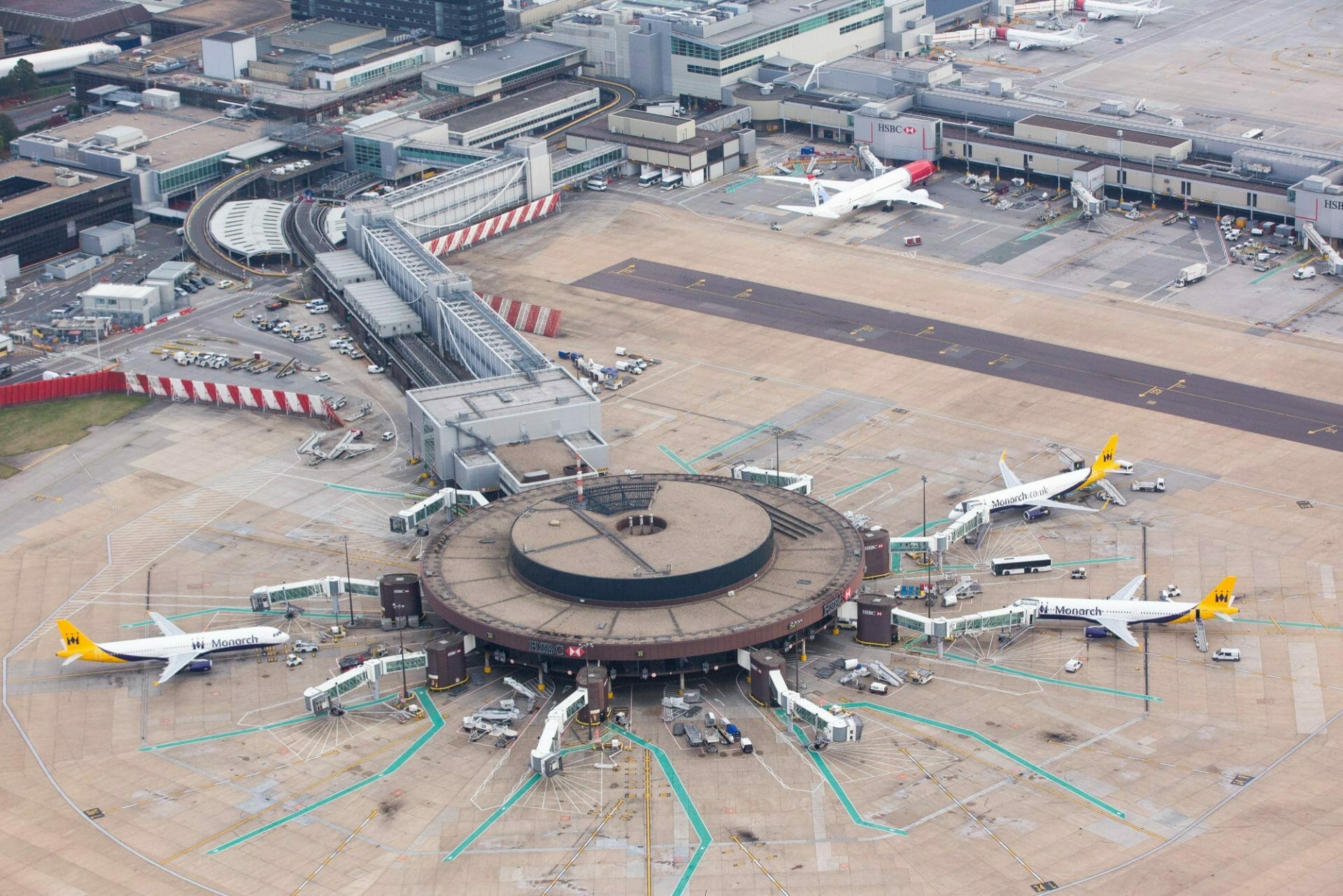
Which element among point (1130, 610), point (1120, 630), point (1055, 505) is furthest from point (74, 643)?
point (1055, 505)

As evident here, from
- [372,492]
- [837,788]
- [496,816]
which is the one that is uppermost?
[372,492]

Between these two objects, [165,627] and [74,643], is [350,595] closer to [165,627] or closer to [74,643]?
[165,627]

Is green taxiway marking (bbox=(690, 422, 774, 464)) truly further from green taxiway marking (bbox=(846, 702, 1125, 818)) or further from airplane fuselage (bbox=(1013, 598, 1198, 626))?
green taxiway marking (bbox=(846, 702, 1125, 818))

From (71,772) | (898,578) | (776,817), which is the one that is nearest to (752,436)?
(898,578)

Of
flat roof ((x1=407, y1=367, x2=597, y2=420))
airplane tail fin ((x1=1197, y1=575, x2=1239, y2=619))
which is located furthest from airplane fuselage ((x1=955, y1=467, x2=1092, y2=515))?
flat roof ((x1=407, y1=367, x2=597, y2=420))

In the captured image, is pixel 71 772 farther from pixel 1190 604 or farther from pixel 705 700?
pixel 1190 604

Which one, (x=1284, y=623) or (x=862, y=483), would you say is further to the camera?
(x=862, y=483)

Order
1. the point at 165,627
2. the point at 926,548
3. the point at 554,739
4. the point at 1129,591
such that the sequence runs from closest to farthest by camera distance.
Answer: the point at 554,739, the point at 165,627, the point at 1129,591, the point at 926,548

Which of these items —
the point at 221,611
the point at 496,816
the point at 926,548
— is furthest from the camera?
the point at 926,548
